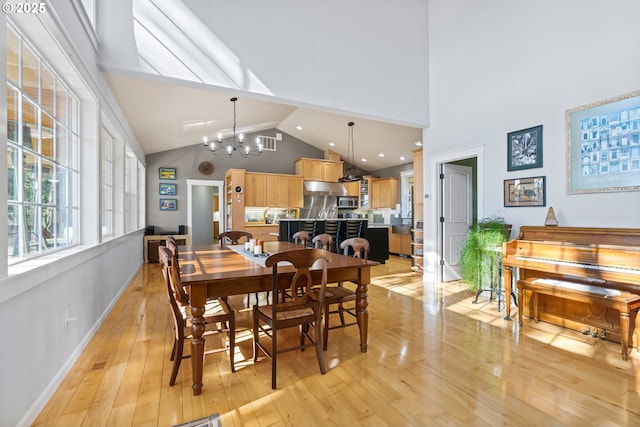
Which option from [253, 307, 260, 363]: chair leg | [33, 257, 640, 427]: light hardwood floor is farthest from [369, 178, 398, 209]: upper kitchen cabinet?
[253, 307, 260, 363]: chair leg

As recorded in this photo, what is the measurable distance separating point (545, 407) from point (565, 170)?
2713 millimetres

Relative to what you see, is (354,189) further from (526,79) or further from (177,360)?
(177,360)

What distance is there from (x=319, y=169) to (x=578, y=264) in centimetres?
701

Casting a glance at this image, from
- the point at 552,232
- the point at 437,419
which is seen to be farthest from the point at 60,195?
the point at 552,232

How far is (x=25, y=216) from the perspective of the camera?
1.90 metres

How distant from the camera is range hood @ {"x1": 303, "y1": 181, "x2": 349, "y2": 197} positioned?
8.94 metres

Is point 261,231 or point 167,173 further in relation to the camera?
point 261,231

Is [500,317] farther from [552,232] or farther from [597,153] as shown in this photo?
[597,153]

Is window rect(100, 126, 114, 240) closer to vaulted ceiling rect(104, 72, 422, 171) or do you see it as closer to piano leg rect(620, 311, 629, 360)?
vaulted ceiling rect(104, 72, 422, 171)

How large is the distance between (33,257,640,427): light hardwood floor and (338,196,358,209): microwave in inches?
266

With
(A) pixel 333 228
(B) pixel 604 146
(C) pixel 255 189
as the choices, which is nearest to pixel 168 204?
(C) pixel 255 189

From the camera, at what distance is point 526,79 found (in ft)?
12.8

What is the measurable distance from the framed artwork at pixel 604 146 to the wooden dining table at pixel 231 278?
8.76ft

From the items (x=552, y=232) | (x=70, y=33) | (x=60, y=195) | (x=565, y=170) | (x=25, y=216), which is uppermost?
(x=70, y=33)
